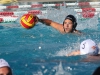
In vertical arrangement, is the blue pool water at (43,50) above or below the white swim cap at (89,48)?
below

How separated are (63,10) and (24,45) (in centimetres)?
359

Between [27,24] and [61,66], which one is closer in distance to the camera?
[61,66]

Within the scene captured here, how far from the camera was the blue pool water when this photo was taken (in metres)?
4.91

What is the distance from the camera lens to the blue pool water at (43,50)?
4906 millimetres

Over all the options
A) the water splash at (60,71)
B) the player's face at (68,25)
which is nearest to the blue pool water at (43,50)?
the water splash at (60,71)

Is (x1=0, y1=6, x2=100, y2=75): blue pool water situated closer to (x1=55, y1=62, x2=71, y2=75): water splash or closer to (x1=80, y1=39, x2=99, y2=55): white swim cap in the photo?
(x1=55, y1=62, x2=71, y2=75): water splash

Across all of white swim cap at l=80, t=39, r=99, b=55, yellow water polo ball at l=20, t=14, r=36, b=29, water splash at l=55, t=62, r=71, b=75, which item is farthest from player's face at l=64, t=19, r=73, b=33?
water splash at l=55, t=62, r=71, b=75

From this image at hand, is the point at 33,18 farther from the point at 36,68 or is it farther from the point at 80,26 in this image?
the point at 80,26

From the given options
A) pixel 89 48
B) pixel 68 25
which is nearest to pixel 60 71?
pixel 89 48

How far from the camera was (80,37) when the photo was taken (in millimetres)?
7465

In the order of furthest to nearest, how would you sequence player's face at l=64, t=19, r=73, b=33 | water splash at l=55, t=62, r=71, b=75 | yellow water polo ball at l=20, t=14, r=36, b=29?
player's face at l=64, t=19, r=73, b=33 → yellow water polo ball at l=20, t=14, r=36, b=29 → water splash at l=55, t=62, r=71, b=75

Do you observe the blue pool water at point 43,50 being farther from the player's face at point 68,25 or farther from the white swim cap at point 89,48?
the player's face at point 68,25

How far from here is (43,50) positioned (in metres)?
6.55

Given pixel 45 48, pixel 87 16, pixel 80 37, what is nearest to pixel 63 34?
pixel 80 37
